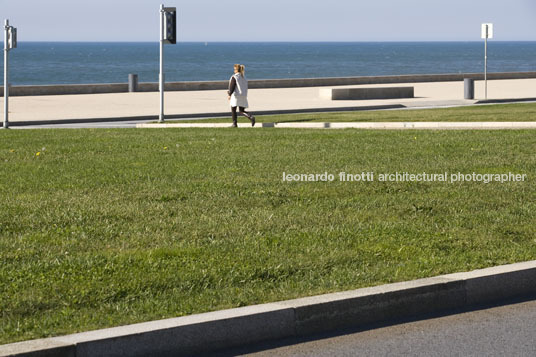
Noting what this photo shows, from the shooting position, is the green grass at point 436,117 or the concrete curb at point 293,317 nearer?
the concrete curb at point 293,317

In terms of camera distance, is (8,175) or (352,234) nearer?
(352,234)

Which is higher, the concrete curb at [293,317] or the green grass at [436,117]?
the green grass at [436,117]

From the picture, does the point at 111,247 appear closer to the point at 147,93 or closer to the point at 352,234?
the point at 352,234

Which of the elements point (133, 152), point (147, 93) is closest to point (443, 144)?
point (133, 152)

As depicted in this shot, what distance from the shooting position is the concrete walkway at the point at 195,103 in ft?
95.1

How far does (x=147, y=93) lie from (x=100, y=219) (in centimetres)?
3532

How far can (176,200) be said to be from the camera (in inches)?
353

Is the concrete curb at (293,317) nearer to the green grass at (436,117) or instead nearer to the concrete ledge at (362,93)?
the green grass at (436,117)

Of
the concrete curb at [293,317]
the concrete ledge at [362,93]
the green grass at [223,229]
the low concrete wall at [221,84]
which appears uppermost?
the low concrete wall at [221,84]

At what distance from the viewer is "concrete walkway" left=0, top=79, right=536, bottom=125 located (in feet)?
95.1
